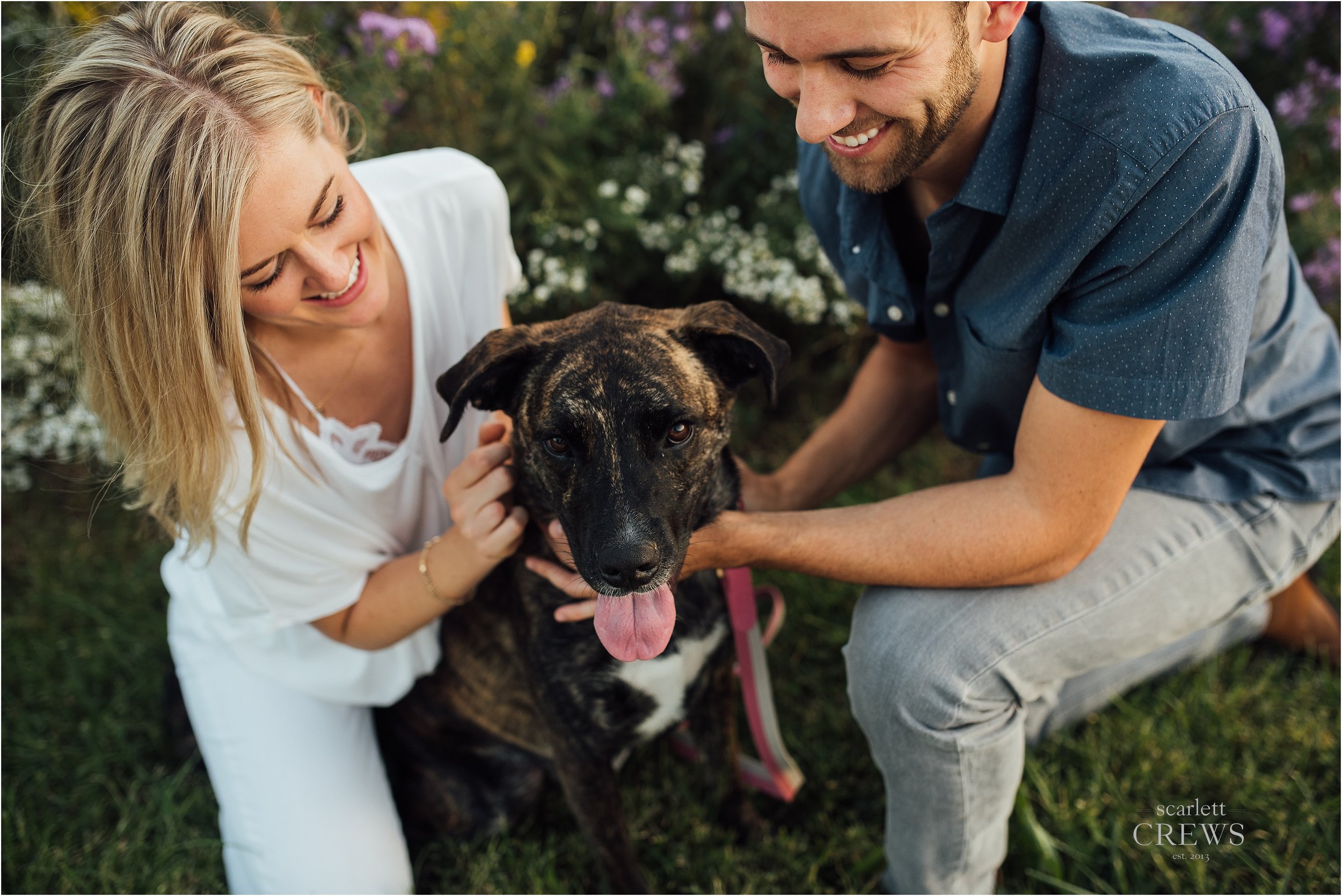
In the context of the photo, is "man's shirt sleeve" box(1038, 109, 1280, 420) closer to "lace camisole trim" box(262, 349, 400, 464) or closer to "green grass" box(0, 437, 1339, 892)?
"green grass" box(0, 437, 1339, 892)

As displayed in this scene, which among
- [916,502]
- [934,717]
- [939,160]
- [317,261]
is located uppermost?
[939,160]

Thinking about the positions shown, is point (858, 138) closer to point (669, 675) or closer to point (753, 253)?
point (669, 675)

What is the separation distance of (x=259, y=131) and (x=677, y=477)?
53.1 inches

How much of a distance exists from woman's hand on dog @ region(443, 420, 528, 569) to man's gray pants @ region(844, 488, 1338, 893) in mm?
1095

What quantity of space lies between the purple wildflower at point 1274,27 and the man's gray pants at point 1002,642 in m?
2.84

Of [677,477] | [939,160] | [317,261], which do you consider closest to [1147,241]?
[939,160]

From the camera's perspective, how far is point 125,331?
7.12 ft

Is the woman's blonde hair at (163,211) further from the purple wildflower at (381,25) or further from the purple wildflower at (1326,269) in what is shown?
the purple wildflower at (1326,269)

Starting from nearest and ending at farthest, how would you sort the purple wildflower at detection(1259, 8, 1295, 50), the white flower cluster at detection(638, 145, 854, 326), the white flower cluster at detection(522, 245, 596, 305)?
the white flower cluster at detection(522, 245, 596, 305) < the white flower cluster at detection(638, 145, 854, 326) < the purple wildflower at detection(1259, 8, 1295, 50)

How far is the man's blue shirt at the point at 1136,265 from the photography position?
1.94 m

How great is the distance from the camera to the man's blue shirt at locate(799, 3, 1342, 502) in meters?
1.94

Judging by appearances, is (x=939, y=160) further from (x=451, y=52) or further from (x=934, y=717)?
(x=451, y=52)

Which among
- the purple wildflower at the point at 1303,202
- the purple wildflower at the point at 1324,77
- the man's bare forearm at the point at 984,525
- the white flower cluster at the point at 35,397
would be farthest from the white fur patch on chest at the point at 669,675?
the purple wildflower at the point at 1324,77

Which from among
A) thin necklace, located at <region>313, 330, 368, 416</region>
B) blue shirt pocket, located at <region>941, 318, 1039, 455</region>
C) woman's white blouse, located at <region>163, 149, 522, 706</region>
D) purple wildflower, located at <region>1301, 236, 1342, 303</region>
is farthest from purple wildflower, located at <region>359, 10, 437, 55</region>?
purple wildflower, located at <region>1301, 236, 1342, 303</region>
